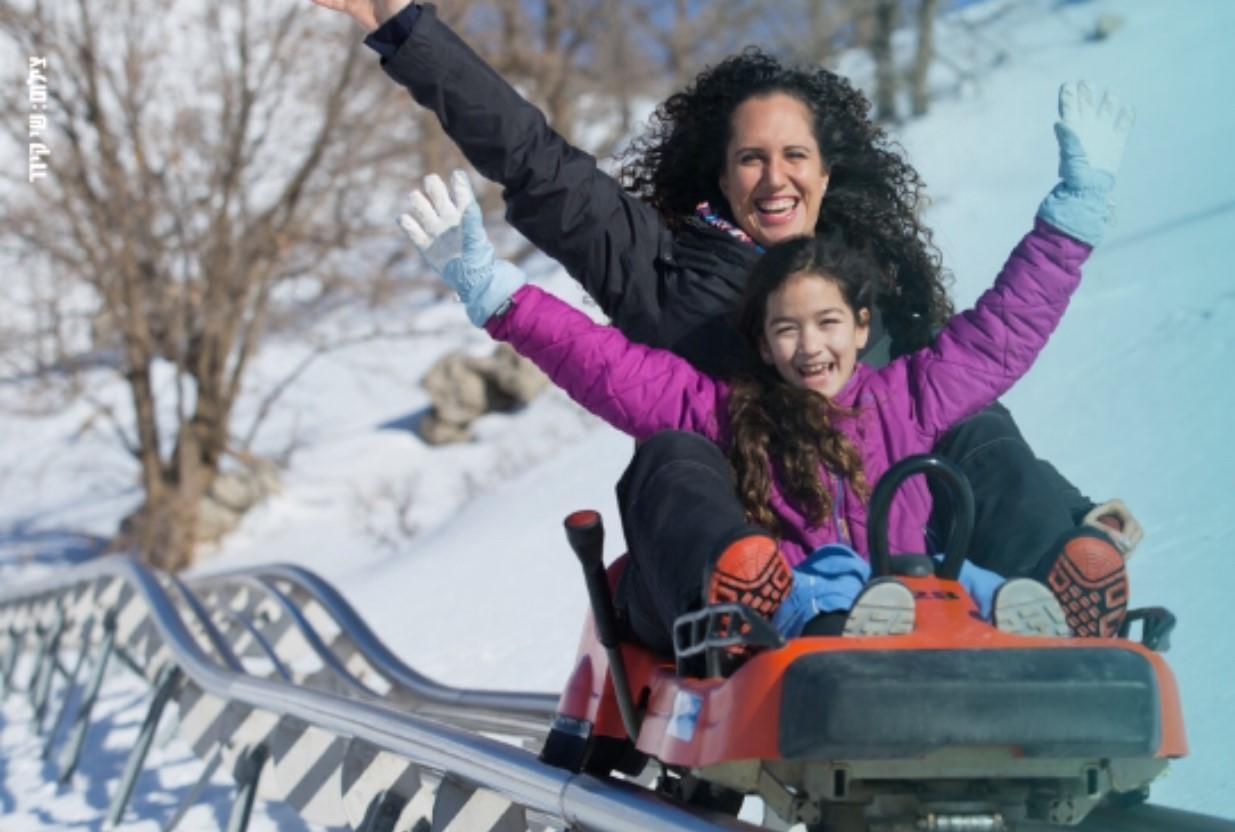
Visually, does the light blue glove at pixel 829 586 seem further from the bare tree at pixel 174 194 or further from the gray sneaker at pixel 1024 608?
the bare tree at pixel 174 194

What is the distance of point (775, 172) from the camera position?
3.03 metres

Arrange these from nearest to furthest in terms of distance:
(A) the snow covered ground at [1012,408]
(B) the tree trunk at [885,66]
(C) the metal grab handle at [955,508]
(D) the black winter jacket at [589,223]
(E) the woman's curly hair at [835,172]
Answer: (C) the metal grab handle at [955,508]
(D) the black winter jacket at [589,223]
(E) the woman's curly hair at [835,172]
(A) the snow covered ground at [1012,408]
(B) the tree trunk at [885,66]

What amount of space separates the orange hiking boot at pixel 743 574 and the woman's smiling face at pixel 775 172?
3.46 feet

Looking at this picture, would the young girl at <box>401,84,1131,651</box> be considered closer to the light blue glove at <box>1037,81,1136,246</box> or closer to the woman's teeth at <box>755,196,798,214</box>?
the light blue glove at <box>1037,81,1136,246</box>

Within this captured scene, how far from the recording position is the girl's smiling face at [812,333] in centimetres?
253

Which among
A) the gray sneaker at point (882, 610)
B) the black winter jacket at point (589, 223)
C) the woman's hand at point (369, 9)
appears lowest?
the gray sneaker at point (882, 610)

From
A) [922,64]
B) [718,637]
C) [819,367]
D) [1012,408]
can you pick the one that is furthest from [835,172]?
[922,64]

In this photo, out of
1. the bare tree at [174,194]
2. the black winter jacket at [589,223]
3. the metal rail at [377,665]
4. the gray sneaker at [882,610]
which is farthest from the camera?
the bare tree at [174,194]

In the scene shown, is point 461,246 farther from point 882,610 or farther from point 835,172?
point 882,610

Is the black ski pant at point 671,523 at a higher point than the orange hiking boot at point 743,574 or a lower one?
higher

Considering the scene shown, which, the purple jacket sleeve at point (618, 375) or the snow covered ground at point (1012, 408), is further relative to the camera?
the snow covered ground at point (1012, 408)

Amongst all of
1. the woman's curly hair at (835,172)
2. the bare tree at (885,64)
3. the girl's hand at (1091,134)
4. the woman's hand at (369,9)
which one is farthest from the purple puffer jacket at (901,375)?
the bare tree at (885,64)

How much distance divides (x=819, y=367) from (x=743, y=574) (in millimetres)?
568

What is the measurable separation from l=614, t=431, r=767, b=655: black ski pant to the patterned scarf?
26.3 inches
